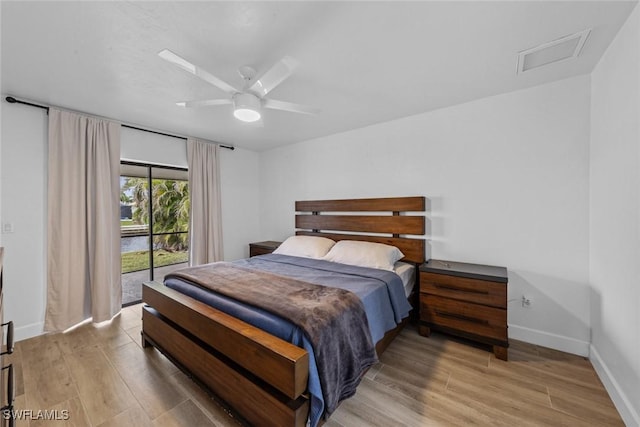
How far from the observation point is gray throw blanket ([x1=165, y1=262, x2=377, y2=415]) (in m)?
1.43

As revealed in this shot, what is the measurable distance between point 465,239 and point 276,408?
2409 mm

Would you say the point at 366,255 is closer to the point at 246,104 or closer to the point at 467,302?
the point at 467,302

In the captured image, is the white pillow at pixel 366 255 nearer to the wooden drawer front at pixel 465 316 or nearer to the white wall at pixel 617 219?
the wooden drawer front at pixel 465 316

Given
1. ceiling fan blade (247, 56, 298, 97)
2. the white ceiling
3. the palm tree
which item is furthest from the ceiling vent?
the palm tree

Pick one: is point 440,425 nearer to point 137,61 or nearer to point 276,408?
point 276,408

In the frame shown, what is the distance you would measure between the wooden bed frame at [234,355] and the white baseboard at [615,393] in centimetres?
144

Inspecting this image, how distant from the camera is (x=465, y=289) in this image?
7.63 ft

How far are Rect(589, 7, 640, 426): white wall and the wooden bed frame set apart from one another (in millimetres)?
1385

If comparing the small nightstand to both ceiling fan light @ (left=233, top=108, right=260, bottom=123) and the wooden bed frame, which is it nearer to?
the wooden bed frame

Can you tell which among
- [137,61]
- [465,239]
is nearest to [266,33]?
[137,61]

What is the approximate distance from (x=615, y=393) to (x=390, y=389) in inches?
57.0

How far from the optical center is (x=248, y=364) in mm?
1460

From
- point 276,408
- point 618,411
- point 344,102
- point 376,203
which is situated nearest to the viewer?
point 276,408

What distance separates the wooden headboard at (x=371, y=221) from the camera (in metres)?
2.96
